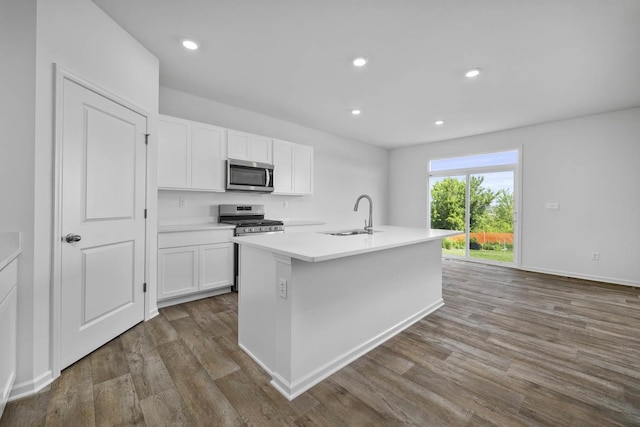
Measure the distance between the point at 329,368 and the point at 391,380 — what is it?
417 mm

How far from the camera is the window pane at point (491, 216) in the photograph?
524cm

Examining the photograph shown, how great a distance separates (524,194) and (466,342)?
3.90 meters

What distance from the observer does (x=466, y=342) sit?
236cm

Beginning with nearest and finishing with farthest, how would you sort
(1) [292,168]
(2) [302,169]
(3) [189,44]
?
(3) [189,44]
(1) [292,168]
(2) [302,169]

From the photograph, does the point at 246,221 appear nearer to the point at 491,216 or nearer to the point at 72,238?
the point at 72,238

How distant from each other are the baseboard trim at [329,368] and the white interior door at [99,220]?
4.88 ft

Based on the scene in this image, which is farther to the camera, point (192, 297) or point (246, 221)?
point (246, 221)

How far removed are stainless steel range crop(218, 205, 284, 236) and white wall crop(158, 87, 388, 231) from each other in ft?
0.46

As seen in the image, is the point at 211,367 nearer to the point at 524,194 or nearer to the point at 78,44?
the point at 78,44

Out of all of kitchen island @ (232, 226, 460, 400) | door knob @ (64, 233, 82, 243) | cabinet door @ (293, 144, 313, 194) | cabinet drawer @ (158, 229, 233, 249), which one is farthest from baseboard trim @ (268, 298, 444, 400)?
cabinet door @ (293, 144, 313, 194)

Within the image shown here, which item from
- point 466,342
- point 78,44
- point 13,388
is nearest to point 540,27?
point 466,342

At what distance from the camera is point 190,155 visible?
11.1 ft

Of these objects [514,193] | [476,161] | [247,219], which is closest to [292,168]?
[247,219]

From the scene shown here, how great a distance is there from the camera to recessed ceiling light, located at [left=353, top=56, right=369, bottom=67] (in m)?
2.76
